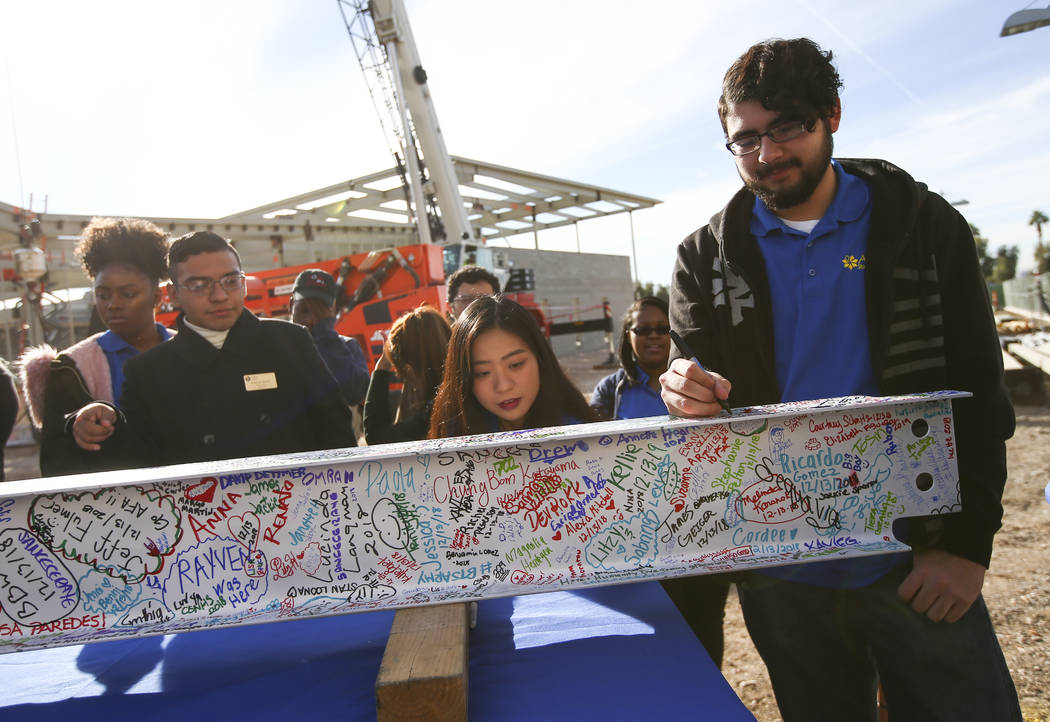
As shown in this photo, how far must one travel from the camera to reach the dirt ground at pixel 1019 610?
2.55 metres

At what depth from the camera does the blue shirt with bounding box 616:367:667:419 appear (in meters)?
2.78

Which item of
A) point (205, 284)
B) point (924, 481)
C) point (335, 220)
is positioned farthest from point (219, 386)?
point (335, 220)

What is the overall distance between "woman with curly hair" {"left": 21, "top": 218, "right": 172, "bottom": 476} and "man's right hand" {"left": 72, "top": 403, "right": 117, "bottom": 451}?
0.50m

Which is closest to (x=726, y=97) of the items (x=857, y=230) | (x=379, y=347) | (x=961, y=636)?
(x=857, y=230)

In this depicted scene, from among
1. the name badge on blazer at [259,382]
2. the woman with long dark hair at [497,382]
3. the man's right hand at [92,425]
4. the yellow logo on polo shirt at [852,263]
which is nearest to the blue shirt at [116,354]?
the name badge on blazer at [259,382]

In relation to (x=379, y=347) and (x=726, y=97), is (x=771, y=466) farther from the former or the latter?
(x=379, y=347)

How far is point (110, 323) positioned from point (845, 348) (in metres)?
2.60

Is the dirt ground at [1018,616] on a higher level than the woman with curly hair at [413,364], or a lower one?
lower

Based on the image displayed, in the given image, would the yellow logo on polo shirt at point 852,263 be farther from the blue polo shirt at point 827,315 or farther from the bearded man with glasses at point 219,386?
the bearded man with glasses at point 219,386

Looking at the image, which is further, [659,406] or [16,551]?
[659,406]

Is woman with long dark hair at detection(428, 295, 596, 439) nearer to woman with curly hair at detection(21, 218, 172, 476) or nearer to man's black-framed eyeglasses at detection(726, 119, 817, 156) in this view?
man's black-framed eyeglasses at detection(726, 119, 817, 156)

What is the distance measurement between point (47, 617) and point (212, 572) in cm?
33

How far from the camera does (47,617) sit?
3.96 ft

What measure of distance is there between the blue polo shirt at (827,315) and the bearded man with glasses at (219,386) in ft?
4.94
